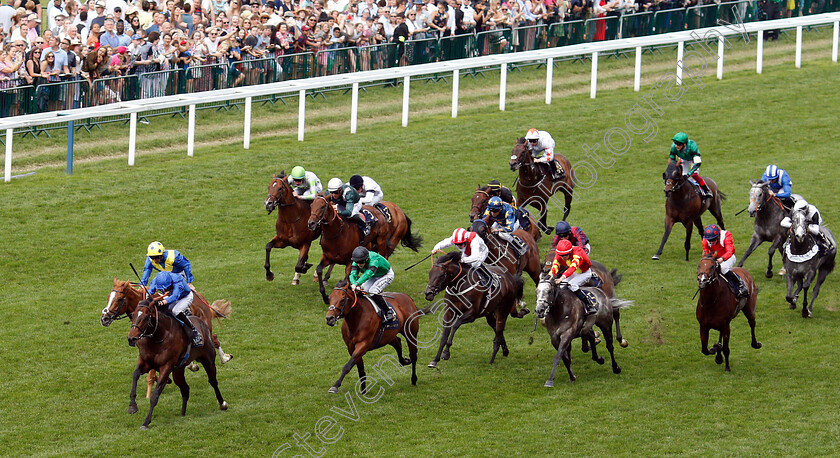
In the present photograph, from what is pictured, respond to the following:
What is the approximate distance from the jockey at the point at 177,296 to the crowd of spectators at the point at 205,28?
890 cm

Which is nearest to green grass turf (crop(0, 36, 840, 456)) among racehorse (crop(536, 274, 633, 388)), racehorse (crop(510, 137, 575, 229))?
racehorse (crop(536, 274, 633, 388))

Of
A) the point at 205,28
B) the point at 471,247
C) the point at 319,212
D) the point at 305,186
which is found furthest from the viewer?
the point at 205,28

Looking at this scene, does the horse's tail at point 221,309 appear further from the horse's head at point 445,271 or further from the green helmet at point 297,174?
the green helmet at point 297,174

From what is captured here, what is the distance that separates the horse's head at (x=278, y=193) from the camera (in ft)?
47.7

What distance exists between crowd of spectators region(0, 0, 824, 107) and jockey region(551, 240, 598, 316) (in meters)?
10.2

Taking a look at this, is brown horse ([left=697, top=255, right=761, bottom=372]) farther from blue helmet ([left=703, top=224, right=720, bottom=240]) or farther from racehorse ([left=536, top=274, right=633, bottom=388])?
racehorse ([left=536, top=274, right=633, bottom=388])

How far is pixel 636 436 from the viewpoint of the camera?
10.9 metres

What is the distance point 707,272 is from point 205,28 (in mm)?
12366

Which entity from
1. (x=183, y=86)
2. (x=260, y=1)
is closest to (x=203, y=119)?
(x=183, y=86)

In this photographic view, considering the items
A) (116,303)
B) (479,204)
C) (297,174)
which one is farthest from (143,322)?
(479,204)

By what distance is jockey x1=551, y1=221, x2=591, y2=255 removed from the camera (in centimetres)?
1274

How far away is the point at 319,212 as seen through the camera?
1420 centimetres

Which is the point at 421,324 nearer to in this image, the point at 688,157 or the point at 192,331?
the point at 192,331

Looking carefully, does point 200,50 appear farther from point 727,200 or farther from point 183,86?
point 727,200
